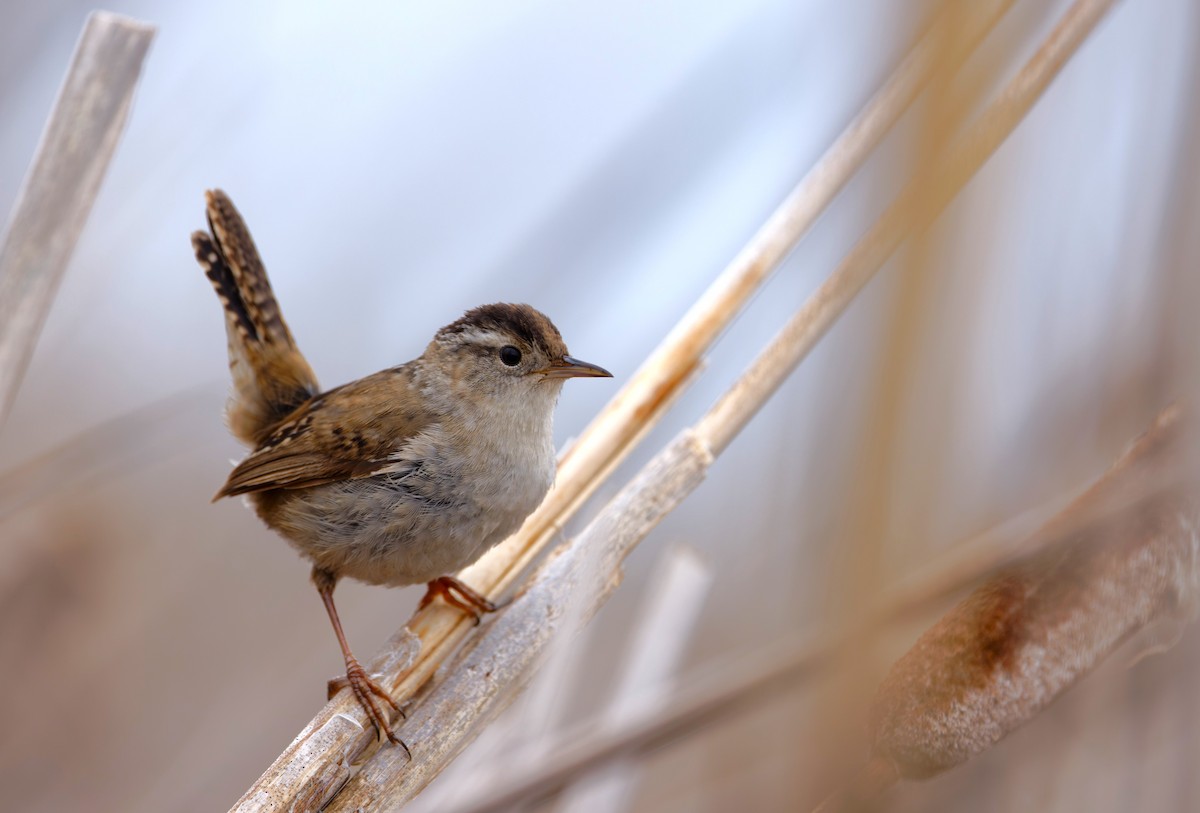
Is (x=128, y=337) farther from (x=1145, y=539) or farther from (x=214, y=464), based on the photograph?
(x=1145, y=539)

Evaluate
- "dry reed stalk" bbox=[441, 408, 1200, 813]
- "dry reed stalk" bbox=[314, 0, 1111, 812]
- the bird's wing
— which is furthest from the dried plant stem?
the bird's wing

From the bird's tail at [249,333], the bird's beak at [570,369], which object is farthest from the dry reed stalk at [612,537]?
the bird's tail at [249,333]

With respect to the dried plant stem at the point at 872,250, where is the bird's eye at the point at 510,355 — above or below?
above

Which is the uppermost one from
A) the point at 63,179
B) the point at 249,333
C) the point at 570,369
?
the point at 63,179

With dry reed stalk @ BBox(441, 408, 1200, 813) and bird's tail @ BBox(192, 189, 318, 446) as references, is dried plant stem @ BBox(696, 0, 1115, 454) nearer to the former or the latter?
dry reed stalk @ BBox(441, 408, 1200, 813)

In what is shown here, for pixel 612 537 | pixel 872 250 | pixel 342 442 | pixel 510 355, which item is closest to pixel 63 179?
pixel 342 442

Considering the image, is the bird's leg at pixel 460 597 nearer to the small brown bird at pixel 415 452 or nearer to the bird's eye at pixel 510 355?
the small brown bird at pixel 415 452

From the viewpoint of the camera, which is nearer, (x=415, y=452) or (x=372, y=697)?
(x=372, y=697)

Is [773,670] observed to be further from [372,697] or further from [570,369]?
[570,369]
